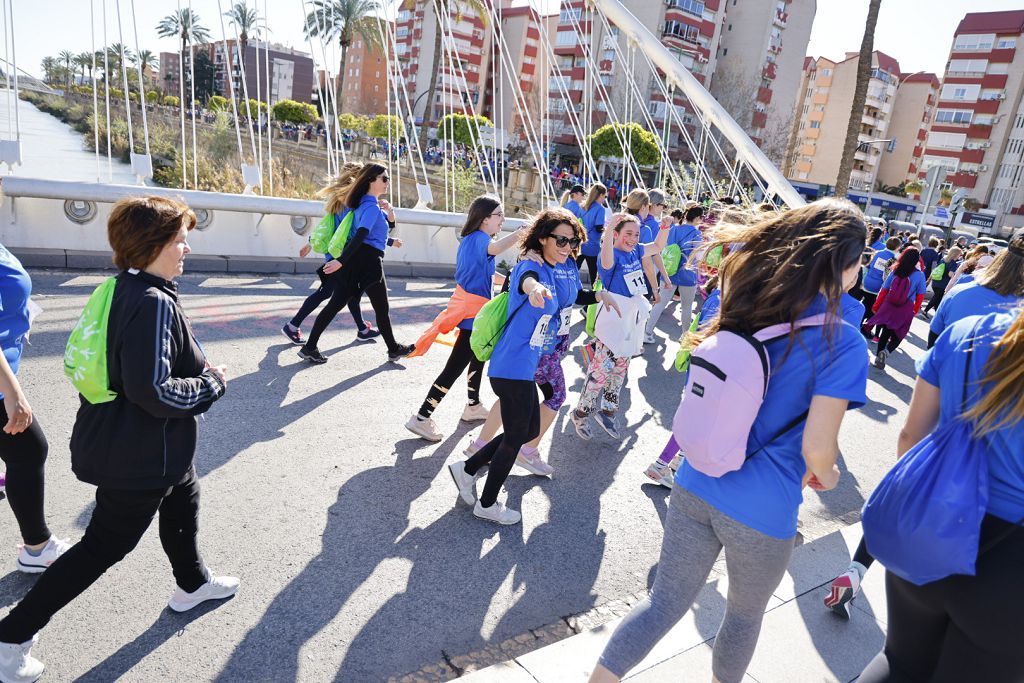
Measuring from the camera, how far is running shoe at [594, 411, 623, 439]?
5259 mm

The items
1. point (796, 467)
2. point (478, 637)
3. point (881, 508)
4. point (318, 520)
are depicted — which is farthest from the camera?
point (318, 520)

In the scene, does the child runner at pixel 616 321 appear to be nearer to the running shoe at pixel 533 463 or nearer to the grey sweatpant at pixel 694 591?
the running shoe at pixel 533 463

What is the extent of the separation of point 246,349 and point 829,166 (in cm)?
7944

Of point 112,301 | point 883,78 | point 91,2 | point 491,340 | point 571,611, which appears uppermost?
point 883,78

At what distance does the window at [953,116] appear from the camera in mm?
66000

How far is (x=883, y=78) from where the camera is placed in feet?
243

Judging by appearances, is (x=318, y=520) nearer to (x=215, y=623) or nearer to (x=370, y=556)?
(x=370, y=556)

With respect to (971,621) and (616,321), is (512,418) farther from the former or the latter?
(971,621)

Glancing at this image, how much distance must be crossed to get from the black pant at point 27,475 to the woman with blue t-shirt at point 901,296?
868 cm

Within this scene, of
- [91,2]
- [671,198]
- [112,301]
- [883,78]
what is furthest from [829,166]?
[112,301]

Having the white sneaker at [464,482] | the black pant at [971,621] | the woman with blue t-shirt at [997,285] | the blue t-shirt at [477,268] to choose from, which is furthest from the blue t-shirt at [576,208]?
the black pant at [971,621]

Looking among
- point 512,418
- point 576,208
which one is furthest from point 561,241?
point 576,208

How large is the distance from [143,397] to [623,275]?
11.8 feet

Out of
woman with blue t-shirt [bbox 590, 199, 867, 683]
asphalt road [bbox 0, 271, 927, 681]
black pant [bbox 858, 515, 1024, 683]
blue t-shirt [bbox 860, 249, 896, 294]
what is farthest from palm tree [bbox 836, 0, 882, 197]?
black pant [bbox 858, 515, 1024, 683]
